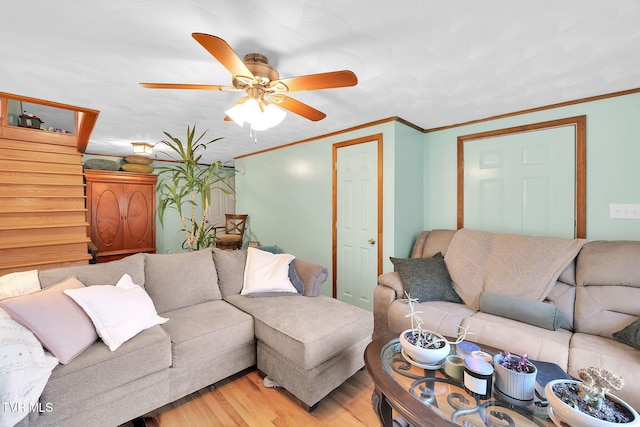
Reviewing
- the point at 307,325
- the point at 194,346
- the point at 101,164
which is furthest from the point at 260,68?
the point at 101,164

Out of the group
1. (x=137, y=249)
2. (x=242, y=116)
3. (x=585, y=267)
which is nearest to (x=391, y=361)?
(x=242, y=116)

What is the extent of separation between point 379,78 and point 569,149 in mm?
1871

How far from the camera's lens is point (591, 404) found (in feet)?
3.10

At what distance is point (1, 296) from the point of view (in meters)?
1.62

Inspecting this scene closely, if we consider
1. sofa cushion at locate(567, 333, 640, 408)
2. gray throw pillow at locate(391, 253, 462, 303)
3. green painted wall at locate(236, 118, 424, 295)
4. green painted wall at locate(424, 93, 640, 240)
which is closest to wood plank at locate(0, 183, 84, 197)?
green painted wall at locate(236, 118, 424, 295)

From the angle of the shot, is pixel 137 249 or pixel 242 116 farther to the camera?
pixel 137 249

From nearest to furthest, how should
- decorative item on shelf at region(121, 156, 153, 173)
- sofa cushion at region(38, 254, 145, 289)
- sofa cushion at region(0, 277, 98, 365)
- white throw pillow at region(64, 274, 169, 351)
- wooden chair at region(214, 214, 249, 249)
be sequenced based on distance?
sofa cushion at region(0, 277, 98, 365), white throw pillow at region(64, 274, 169, 351), sofa cushion at region(38, 254, 145, 289), wooden chair at region(214, 214, 249, 249), decorative item on shelf at region(121, 156, 153, 173)

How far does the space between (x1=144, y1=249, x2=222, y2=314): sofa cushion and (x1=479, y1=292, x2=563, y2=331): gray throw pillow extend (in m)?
2.23

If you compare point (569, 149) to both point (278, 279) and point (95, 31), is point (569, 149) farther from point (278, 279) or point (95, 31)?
point (95, 31)

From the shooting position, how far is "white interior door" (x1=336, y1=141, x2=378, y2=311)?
3.09 m

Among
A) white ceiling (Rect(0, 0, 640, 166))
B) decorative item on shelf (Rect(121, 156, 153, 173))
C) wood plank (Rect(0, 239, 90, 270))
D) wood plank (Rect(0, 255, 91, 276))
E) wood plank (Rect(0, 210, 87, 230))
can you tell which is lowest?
wood plank (Rect(0, 255, 91, 276))

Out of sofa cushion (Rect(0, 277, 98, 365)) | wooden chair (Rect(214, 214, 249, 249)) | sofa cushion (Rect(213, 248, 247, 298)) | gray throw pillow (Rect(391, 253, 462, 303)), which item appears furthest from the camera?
wooden chair (Rect(214, 214, 249, 249))

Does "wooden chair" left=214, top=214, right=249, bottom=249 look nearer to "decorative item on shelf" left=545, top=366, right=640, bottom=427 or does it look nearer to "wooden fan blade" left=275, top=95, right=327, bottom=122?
"wooden fan blade" left=275, top=95, right=327, bottom=122

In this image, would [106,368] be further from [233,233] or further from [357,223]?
[233,233]
